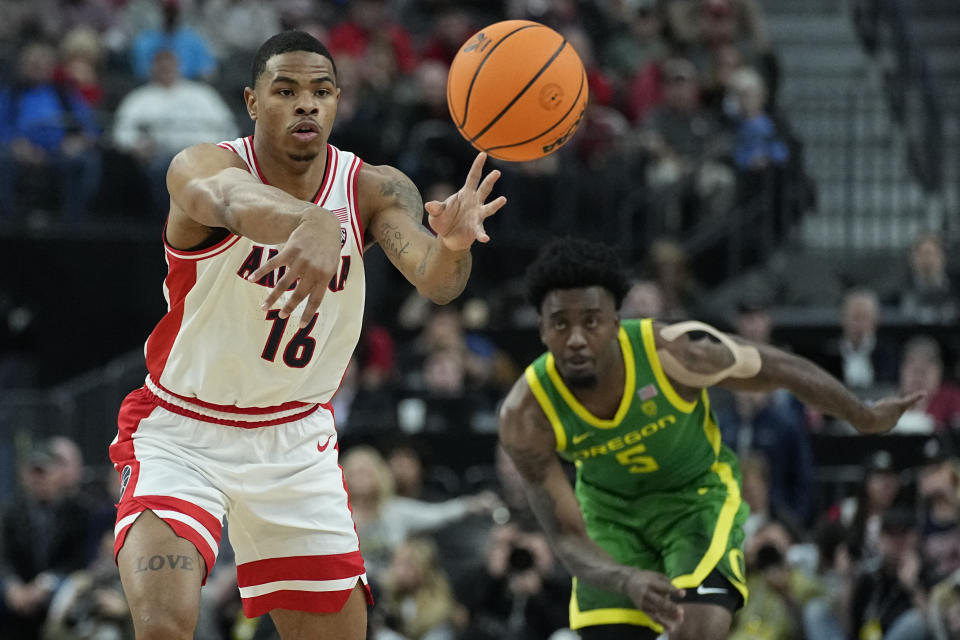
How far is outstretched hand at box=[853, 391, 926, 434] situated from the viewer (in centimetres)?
731

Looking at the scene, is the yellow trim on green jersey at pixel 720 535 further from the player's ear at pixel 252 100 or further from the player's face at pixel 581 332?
the player's ear at pixel 252 100

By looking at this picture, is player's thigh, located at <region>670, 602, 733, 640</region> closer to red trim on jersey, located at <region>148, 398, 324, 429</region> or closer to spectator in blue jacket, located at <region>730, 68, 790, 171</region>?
red trim on jersey, located at <region>148, 398, 324, 429</region>

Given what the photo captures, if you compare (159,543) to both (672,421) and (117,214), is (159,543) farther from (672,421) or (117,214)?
(117,214)

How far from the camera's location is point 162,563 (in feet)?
18.8

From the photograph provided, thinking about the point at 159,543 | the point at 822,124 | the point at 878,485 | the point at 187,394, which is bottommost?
the point at 878,485

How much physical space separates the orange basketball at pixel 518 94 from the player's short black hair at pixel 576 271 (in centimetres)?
74

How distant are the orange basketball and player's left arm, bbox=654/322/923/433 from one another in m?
1.19

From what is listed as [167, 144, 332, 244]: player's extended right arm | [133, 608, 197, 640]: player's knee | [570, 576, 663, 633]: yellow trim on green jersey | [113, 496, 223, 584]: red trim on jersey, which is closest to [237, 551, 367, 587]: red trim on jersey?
[113, 496, 223, 584]: red trim on jersey

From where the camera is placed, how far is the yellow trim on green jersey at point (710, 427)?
757 centimetres

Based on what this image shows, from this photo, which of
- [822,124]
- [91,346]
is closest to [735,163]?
[822,124]

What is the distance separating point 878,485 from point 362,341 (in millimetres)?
4802

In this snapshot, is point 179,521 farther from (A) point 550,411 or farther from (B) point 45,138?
(B) point 45,138

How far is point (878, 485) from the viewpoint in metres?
10.1

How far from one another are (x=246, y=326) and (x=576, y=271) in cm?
188
